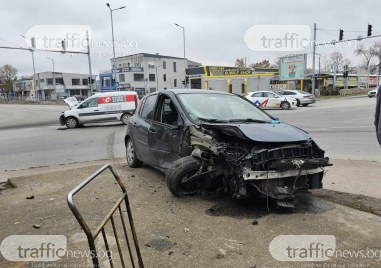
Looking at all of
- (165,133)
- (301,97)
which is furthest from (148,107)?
(301,97)

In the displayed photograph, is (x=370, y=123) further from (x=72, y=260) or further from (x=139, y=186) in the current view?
(x=72, y=260)

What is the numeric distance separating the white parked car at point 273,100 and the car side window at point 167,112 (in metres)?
21.5

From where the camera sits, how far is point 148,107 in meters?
7.02

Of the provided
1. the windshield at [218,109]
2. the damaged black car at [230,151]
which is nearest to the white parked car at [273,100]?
the windshield at [218,109]

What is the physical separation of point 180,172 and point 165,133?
1.12m

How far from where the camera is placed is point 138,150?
23.2 ft

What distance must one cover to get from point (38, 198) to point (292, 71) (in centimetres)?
4545

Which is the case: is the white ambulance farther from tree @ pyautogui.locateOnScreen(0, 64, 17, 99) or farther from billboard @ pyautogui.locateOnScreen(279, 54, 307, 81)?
tree @ pyautogui.locateOnScreen(0, 64, 17, 99)

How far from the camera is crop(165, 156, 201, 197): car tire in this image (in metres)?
4.92

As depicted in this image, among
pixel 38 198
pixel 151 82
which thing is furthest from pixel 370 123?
pixel 151 82

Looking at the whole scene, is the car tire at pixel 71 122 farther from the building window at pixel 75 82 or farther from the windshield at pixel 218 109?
the building window at pixel 75 82

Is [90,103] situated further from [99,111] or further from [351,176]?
[351,176]

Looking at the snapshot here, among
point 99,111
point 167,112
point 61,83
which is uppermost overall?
point 61,83

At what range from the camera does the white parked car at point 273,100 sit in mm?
27281
